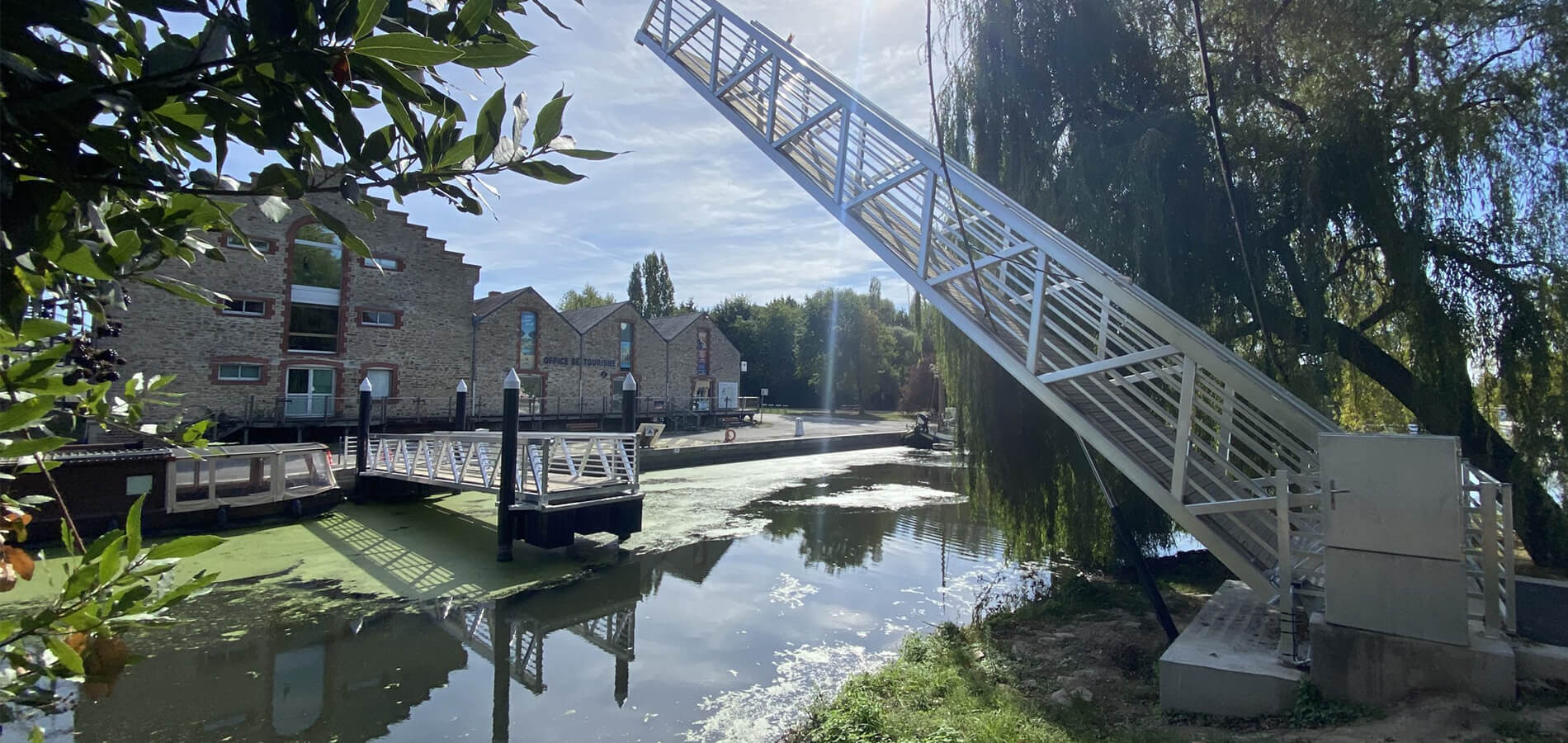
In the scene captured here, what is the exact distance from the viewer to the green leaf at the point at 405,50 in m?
0.99

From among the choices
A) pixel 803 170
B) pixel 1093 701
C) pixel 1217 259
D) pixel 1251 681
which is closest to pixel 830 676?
pixel 1093 701

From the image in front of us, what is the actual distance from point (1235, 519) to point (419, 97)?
21.1ft

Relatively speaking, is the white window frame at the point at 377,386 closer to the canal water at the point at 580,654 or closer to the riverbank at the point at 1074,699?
the canal water at the point at 580,654

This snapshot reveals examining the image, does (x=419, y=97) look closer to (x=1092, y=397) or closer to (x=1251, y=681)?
(x=1251, y=681)

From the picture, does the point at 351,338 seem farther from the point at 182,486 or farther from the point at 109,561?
the point at 109,561

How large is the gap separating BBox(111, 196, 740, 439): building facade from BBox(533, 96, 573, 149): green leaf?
19.6 metres

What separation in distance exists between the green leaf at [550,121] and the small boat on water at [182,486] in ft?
28.7

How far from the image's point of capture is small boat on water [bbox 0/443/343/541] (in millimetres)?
9391

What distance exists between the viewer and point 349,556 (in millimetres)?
9914

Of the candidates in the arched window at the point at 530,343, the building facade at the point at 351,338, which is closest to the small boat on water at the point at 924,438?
the building facade at the point at 351,338

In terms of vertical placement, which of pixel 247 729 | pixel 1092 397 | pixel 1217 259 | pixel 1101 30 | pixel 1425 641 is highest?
pixel 1101 30

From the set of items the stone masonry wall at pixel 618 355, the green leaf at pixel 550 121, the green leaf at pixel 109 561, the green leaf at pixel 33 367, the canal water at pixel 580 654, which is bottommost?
the canal water at pixel 580 654

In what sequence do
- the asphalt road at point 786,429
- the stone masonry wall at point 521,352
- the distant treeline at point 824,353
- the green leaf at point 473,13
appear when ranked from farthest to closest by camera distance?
the distant treeline at point 824,353 < the asphalt road at point 786,429 < the stone masonry wall at point 521,352 < the green leaf at point 473,13

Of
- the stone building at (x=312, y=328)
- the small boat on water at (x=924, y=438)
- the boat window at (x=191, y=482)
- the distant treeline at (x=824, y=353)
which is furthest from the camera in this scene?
the distant treeline at (x=824, y=353)
